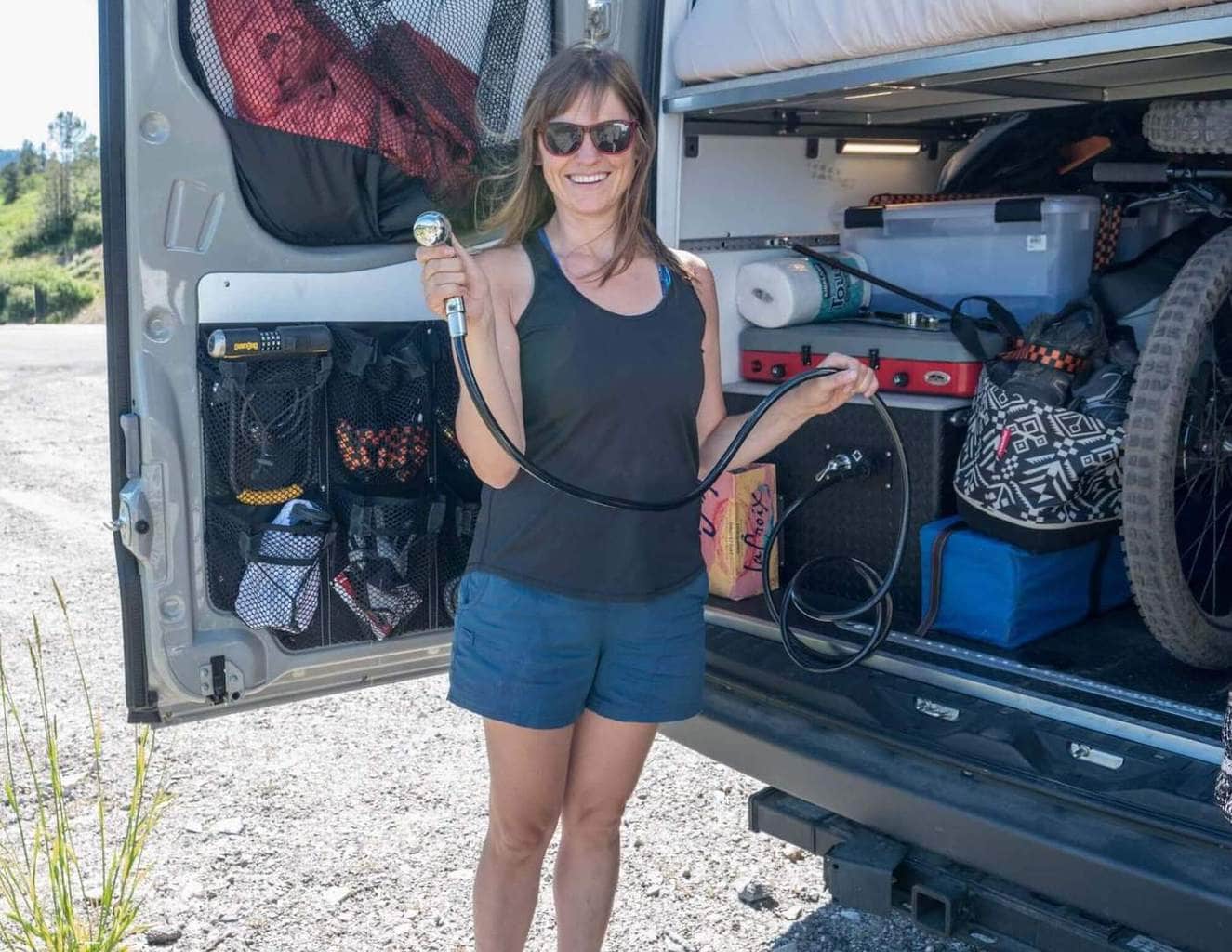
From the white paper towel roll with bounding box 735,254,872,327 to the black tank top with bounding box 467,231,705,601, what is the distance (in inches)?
55.9

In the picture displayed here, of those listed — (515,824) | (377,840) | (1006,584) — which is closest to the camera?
(515,824)

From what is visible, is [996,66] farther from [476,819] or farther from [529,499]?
[476,819]

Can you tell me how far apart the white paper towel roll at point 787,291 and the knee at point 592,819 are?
67.9 inches

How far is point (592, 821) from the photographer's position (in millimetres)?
2453

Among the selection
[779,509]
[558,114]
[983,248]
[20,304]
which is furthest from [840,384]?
[20,304]

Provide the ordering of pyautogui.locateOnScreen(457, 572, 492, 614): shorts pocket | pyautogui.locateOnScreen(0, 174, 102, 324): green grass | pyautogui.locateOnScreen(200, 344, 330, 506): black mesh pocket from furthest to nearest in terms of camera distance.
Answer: pyautogui.locateOnScreen(0, 174, 102, 324): green grass, pyautogui.locateOnScreen(200, 344, 330, 506): black mesh pocket, pyautogui.locateOnScreen(457, 572, 492, 614): shorts pocket

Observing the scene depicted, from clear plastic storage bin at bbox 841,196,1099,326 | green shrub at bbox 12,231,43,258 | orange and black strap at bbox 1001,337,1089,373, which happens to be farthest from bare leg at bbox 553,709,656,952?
green shrub at bbox 12,231,43,258

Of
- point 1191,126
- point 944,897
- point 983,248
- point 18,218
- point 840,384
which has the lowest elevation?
point 944,897

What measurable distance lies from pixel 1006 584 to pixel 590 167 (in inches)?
61.6

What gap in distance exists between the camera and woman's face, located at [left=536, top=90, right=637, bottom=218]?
88.4 inches

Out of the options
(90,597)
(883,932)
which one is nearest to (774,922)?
(883,932)

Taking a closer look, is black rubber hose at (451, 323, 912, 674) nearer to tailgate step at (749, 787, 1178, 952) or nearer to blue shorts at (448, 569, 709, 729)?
blue shorts at (448, 569, 709, 729)

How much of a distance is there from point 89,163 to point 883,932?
3642 centimetres

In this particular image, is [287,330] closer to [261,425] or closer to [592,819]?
[261,425]
